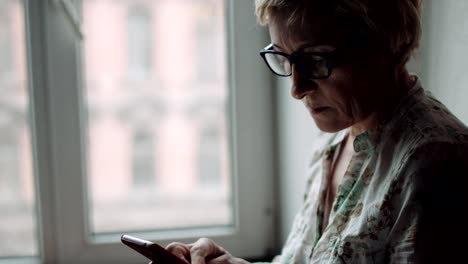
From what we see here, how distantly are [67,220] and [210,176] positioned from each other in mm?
374

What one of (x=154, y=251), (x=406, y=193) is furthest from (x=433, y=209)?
(x=154, y=251)

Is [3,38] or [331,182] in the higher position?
[3,38]

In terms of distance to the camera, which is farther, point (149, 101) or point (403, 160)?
point (149, 101)

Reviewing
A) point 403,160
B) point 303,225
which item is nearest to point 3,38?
point 303,225

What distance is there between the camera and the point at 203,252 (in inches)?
34.4

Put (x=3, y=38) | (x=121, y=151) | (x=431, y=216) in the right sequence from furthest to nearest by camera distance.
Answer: (x=121, y=151), (x=3, y=38), (x=431, y=216)

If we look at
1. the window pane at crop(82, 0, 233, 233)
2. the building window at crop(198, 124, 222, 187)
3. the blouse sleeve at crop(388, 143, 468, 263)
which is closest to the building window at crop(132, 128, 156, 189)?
the window pane at crop(82, 0, 233, 233)

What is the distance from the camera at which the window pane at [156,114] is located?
127cm

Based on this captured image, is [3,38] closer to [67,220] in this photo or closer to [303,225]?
Result: [67,220]

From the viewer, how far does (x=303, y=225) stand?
35.9 inches

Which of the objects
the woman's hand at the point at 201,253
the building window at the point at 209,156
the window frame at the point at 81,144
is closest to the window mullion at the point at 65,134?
the window frame at the point at 81,144

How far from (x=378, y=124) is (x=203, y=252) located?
36 centimetres

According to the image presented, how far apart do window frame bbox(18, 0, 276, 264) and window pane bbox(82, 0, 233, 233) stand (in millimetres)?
37

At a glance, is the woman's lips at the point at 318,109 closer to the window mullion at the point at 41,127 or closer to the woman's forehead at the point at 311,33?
the woman's forehead at the point at 311,33
